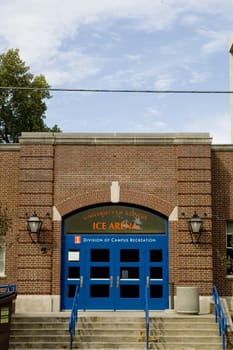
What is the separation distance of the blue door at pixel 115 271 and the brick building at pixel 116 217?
0.03 m

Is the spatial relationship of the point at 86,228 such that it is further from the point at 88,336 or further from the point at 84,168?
the point at 88,336

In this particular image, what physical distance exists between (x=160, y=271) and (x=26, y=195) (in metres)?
5.16

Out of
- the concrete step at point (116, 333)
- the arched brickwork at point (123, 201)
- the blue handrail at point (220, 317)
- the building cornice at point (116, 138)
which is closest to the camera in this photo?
the blue handrail at point (220, 317)

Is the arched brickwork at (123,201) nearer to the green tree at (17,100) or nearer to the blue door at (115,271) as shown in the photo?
the blue door at (115,271)

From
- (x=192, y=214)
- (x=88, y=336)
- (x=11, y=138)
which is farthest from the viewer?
(x=11, y=138)

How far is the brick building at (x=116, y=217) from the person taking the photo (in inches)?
754

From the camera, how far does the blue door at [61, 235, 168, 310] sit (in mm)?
19219

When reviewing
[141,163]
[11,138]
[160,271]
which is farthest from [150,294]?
[11,138]

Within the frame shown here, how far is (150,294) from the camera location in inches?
760

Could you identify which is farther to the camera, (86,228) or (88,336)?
(86,228)

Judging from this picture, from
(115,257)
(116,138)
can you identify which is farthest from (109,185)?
(115,257)

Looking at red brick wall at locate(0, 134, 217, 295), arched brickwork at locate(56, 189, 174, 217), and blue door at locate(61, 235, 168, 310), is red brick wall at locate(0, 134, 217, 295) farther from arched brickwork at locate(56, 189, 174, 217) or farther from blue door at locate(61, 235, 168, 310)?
blue door at locate(61, 235, 168, 310)

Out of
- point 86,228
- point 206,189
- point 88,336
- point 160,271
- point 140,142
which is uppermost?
point 140,142

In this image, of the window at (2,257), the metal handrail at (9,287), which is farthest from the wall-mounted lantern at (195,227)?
the window at (2,257)
